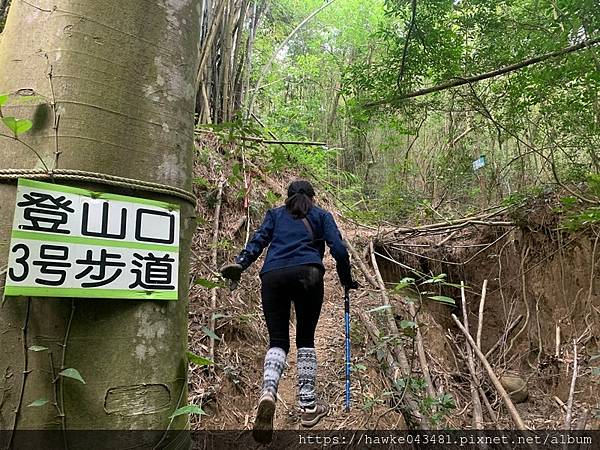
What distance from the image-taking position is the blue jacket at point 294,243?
8.57ft

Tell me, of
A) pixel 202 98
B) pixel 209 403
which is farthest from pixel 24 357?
pixel 202 98

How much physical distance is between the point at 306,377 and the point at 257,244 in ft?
3.01

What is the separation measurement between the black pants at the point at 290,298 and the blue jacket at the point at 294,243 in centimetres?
6

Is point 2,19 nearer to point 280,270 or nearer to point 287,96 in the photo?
point 280,270

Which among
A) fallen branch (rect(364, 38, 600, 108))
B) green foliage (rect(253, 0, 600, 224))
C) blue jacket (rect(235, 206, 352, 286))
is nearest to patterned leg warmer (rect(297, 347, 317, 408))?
blue jacket (rect(235, 206, 352, 286))

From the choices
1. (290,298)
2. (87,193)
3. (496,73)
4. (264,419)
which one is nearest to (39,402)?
(87,193)

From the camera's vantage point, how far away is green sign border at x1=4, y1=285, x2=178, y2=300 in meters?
0.82

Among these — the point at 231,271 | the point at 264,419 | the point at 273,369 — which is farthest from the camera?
the point at 231,271

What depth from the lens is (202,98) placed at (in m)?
5.21

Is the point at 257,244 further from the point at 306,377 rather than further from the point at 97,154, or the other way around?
the point at 97,154

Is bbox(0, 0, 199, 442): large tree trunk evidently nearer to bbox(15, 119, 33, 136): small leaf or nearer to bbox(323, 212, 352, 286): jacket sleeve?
bbox(15, 119, 33, 136): small leaf

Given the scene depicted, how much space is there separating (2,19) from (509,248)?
249 inches

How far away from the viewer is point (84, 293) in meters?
0.87

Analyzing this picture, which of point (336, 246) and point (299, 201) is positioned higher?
point (299, 201)
